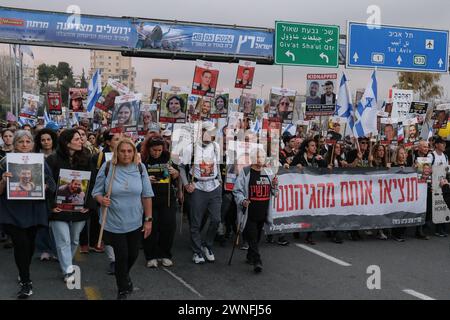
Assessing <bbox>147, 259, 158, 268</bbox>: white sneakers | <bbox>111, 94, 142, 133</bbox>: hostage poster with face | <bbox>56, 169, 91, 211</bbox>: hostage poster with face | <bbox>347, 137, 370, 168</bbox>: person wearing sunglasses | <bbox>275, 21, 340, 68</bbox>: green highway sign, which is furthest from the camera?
<bbox>275, 21, 340, 68</bbox>: green highway sign

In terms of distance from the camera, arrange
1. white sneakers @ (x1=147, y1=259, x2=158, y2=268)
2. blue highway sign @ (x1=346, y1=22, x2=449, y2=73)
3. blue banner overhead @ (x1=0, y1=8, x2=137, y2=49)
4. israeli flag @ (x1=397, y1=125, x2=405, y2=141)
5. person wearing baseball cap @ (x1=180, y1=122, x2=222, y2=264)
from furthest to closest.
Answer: blue banner overhead @ (x1=0, y1=8, x2=137, y2=49) → blue highway sign @ (x1=346, y1=22, x2=449, y2=73) → israeli flag @ (x1=397, y1=125, x2=405, y2=141) → person wearing baseball cap @ (x1=180, y1=122, x2=222, y2=264) → white sneakers @ (x1=147, y1=259, x2=158, y2=268)

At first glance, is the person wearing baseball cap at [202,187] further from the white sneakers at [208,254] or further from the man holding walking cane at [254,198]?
the man holding walking cane at [254,198]

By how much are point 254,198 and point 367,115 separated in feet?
13.0

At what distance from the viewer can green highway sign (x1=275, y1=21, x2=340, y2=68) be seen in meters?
16.2

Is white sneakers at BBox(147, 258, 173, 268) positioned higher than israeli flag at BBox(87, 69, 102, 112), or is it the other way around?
israeli flag at BBox(87, 69, 102, 112)

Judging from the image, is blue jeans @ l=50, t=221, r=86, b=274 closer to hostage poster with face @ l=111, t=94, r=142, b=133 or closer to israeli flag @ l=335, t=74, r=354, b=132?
hostage poster with face @ l=111, t=94, r=142, b=133

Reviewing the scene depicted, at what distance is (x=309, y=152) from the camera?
874cm

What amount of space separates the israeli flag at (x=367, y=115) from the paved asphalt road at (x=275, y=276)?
8.17 ft

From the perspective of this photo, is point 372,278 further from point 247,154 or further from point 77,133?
point 77,133

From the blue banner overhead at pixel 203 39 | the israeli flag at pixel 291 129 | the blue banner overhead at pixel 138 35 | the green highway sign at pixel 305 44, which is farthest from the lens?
the blue banner overhead at pixel 203 39

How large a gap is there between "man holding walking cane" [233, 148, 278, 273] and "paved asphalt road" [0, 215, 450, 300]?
447 mm

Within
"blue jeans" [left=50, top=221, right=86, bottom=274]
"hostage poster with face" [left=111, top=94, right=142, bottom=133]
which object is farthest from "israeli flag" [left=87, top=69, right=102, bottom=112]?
"blue jeans" [left=50, top=221, right=86, bottom=274]

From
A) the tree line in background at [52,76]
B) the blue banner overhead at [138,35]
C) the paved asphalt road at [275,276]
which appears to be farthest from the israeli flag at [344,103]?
the tree line in background at [52,76]

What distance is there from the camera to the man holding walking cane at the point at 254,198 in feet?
22.0
